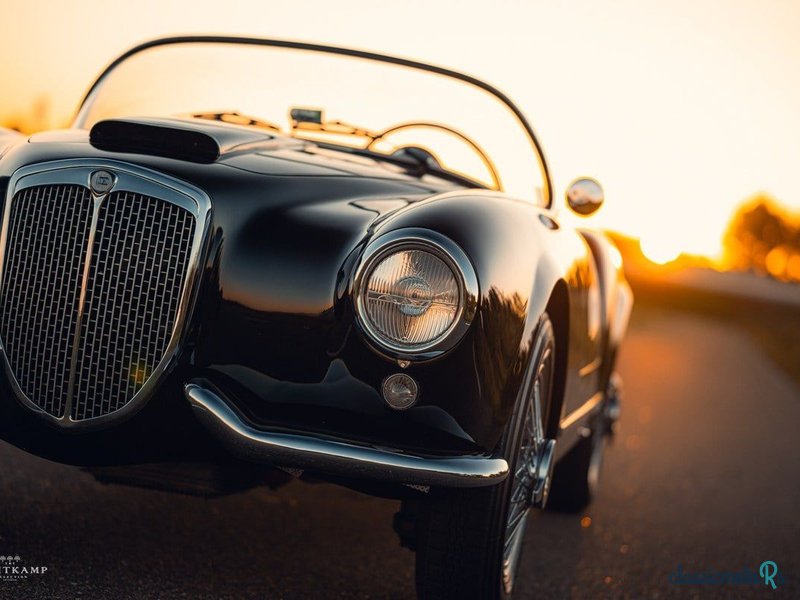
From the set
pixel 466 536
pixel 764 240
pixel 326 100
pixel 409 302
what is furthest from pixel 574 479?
pixel 764 240

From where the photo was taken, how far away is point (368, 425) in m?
2.36

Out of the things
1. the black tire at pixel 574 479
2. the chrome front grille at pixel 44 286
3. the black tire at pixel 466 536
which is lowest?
the black tire at pixel 574 479

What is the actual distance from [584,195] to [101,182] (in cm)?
219

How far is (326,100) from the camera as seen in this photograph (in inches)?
156

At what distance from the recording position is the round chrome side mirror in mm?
4051

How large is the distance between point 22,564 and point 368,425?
1169mm

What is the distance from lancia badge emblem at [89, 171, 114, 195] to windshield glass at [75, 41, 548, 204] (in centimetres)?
129

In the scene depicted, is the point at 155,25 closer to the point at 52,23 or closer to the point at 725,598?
the point at 52,23

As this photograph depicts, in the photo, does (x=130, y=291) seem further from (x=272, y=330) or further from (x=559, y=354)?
(x=559, y=354)

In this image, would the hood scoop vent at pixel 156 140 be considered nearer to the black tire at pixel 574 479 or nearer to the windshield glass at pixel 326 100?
the windshield glass at pixel 326 100

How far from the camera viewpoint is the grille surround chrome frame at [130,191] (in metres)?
2.46

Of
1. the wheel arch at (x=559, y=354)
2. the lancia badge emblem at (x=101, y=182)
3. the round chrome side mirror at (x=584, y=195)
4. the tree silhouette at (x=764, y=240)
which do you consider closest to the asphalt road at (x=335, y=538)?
the wheel arch at (x=559, y=354)

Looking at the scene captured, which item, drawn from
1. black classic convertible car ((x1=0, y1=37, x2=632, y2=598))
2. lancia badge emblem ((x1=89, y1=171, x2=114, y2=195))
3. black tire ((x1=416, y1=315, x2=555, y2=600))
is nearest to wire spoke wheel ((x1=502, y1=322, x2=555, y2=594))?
black classic convertible car ((x1=0, y1=37, x2=632, y2=598))

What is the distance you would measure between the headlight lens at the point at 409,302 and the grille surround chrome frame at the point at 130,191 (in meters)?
0.45
